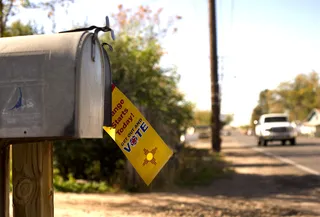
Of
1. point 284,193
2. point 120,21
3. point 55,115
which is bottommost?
point 284,193

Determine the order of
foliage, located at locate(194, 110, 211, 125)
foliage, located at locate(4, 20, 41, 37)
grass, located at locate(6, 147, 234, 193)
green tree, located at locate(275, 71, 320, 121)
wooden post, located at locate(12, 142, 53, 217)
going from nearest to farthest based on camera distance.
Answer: wooden post, located at locate(12, 142, 53, 217) < grass, located at locate(6, 147, 234, 193) < foliage, located at locate(4, 20, 41, 37) < foliage, located at locate(194, 110, 211, 125) < green tree, located at locate(275, 71, 320, 121)

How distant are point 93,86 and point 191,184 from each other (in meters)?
10.5

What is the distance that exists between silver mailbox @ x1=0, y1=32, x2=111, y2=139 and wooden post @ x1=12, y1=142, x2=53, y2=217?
1.66 feet

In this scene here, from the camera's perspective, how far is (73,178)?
1159 centimetres

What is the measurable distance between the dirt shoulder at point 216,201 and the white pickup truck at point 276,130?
69.8 ft

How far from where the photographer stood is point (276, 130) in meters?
34.8

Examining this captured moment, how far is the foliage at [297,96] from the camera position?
112m

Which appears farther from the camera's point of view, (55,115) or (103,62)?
(103,62)

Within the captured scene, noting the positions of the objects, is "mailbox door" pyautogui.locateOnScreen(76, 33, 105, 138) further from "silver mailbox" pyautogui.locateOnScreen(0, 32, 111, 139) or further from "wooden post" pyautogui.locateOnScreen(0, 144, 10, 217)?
"wooden post" pyautogui.locateOnScreen(0, 144, 10, 217)

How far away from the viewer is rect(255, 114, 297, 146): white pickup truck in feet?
114

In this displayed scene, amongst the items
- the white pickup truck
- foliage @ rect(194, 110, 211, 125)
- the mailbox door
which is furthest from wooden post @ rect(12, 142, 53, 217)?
the white pickup truck

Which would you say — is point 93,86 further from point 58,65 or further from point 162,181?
point 162,181

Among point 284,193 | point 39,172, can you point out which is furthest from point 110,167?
point 39,172

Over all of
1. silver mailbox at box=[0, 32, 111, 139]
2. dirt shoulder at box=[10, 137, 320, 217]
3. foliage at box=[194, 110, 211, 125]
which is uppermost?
foliage at box=[194, 110, 211, 125]
